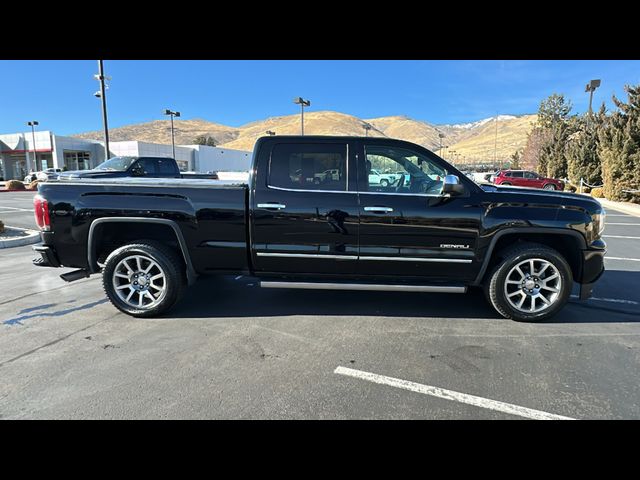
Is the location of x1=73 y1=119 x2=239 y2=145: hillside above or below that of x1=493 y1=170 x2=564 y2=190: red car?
above

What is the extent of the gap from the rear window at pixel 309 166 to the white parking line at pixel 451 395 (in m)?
1.97

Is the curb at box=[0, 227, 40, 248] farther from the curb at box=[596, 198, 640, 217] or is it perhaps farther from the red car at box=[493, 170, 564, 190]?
the red car at box=[493, 170, 564, 190]

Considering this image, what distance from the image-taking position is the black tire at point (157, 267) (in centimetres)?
424

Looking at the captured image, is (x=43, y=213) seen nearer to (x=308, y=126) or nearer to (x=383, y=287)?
(x=383, y=287)

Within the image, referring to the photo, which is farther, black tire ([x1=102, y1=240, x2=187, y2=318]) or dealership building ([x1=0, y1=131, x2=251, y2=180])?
dealership building ([x1=0, y1=131, x2=251, y2=180])

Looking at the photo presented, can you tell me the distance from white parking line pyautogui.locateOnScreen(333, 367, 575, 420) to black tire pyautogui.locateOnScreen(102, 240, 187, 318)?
219cm

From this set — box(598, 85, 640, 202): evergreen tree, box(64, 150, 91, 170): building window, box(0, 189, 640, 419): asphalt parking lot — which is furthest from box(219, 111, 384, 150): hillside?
box(0, 189, 640, 419): asphalt parking lot

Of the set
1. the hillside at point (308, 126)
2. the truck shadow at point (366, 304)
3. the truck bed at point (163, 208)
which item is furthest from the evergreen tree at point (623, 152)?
the hillside at point (308, 126)

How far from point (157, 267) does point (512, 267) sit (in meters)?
3.98

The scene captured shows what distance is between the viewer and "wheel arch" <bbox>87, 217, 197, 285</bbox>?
416 centimetres

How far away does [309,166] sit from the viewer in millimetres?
4246

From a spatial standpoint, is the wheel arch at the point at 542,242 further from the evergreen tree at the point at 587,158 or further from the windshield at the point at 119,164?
the evergreen tree at the point at 587,158
